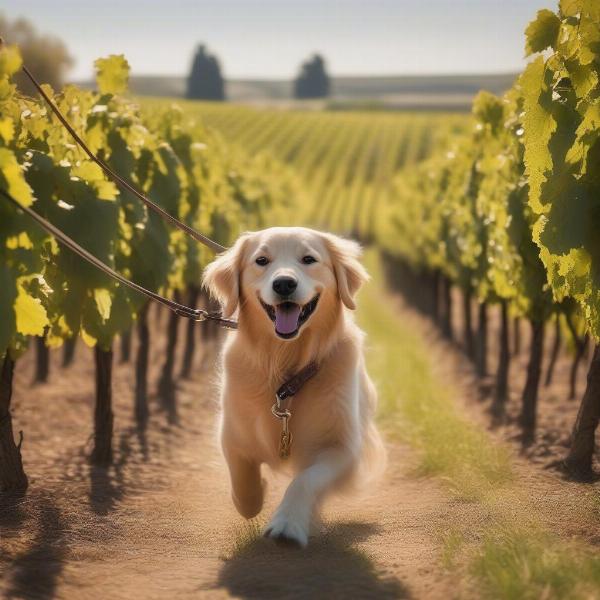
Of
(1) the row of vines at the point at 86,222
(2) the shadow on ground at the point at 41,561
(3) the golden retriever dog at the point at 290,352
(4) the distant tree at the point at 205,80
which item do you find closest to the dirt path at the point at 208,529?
(2) the shadow on ground at the point at 41,561

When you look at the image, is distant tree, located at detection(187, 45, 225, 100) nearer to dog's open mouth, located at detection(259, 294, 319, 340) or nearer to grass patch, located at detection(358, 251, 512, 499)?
grass patch, located at detection(358, 251, 512, 499)

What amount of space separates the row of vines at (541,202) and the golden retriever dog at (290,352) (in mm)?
1436

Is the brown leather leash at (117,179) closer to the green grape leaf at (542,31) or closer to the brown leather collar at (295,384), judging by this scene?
the brown leather collar at (295,384)

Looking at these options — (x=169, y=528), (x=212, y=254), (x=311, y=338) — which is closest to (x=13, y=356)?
(x=169, y=528)

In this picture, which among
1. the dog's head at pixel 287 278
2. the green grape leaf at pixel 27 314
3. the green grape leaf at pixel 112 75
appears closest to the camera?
the green grape leaf at pixel 27 314

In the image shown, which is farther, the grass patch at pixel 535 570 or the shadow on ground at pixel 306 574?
the shadow on ground at pixel 306 574

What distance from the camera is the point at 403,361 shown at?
1686cm

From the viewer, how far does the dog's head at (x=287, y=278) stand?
5.37 meters

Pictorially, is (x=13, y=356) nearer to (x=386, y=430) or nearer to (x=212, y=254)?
(x=386, y=430)

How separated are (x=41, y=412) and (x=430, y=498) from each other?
6200mm

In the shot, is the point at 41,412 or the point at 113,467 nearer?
the point at 113,467

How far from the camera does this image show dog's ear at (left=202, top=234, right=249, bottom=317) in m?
5.87

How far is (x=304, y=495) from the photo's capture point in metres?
4.94

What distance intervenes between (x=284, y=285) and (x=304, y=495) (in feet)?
4.06
